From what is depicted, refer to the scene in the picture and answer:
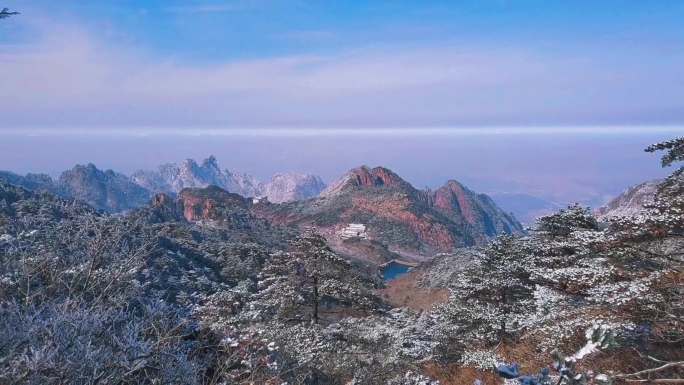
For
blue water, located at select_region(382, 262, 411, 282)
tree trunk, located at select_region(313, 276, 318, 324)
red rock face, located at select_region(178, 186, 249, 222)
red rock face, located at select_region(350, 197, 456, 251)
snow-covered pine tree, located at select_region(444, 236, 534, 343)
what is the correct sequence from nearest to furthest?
snow-covered pine tree, located at select_region(444, 236, 534, 343), tree trunk, located at select_region(313, 276, 318, 324), blue water, located at select_region(382, 262, 411, 282), red rock face, located at select_region(178, 186, 249, 222), red rock face, located at select_region(350, 197, 456, 251)

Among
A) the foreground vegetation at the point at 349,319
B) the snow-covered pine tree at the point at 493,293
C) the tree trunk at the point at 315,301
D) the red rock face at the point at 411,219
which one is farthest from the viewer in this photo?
the red rock face at the point at 411,219

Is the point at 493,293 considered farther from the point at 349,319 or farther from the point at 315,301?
the point at 315,301

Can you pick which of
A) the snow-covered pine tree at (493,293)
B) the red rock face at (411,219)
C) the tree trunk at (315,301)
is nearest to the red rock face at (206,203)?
the red rock face at (411,219)

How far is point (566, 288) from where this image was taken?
12391 millimetres

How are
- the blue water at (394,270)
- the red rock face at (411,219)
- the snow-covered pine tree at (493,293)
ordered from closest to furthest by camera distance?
the snow-covered pine tree at (493,293)
the blue water at (394,270)
the red rock face at (411,219)

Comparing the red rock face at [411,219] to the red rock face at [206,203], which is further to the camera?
the red rock face at [411,219]

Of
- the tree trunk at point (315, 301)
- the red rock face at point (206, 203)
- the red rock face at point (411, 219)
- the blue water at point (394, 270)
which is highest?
the tree trunk at point (315, 301)

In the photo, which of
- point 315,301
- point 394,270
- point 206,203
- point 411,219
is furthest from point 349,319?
point 411,219

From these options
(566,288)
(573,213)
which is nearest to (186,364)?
(566,288)

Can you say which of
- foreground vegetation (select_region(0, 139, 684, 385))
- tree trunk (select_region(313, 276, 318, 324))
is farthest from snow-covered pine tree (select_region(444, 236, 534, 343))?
tree trunk (select_region(313, 276, 318, 324))

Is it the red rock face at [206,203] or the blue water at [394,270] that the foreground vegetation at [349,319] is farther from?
the red rock face at [206,203]

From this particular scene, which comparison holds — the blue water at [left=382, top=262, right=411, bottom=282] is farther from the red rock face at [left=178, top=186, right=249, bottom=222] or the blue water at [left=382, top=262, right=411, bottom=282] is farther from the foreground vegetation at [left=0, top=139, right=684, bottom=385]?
the foreground vegetation at [left=0, top=139, right=684, bottom=385]

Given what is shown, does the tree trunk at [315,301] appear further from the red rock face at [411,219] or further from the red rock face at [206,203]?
the red rock face at [411,219]

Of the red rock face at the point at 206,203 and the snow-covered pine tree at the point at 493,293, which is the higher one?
the snow-covered pine tree at the point at 493,293
